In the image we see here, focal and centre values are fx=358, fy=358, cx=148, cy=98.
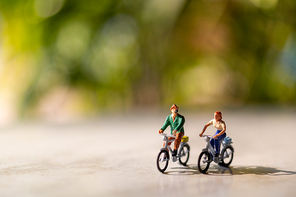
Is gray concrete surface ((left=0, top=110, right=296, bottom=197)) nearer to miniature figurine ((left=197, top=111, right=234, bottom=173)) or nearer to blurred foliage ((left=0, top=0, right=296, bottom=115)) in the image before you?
miniature figurine ((left=197, top=111, right=234, bottom=173))

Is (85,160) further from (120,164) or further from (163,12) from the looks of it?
(163,12)

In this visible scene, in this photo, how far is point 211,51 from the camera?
181 centimetres

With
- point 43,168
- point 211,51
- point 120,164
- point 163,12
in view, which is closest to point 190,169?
point 120,164

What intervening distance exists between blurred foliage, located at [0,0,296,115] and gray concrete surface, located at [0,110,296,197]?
1.55 ft

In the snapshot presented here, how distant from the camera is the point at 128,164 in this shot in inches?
22.7

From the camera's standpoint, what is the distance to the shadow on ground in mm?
511

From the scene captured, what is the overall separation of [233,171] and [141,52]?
1076 millimetres

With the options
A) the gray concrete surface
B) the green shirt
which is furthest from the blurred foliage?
the green shirt

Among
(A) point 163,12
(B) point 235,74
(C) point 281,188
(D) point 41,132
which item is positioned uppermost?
(A) point 163,12

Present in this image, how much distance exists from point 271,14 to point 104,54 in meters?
0.73

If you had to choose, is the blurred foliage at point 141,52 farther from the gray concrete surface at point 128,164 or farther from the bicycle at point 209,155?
the bicycle at point 209,155

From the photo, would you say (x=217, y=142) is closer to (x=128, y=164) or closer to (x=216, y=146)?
(x=216, y=146)

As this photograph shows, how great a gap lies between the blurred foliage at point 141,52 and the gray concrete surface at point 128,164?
1.55 ft

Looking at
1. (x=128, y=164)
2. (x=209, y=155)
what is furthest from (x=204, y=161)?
(x=128, y=164)
